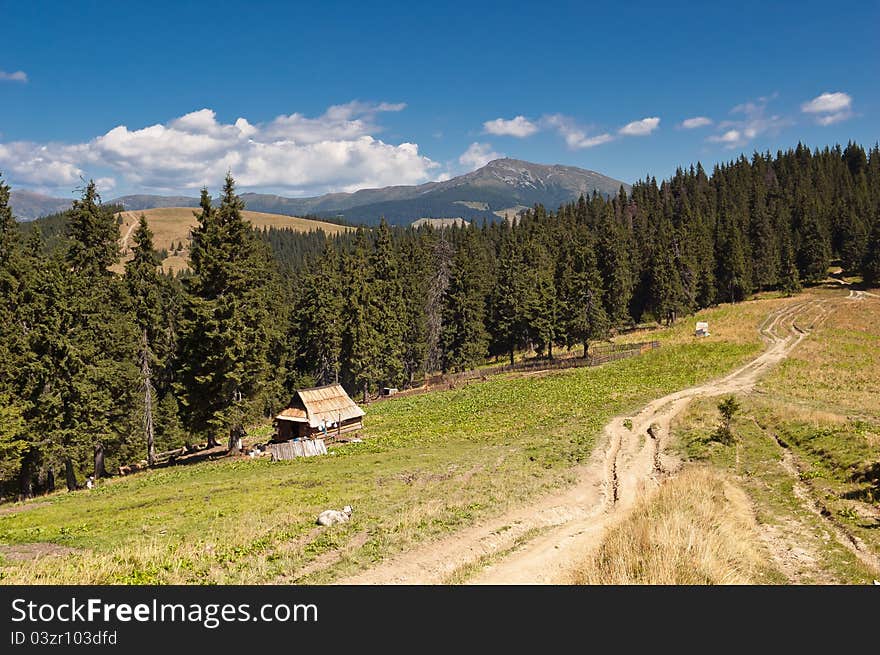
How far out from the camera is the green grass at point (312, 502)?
1315 cm

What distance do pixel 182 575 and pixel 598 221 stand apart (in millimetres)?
135580

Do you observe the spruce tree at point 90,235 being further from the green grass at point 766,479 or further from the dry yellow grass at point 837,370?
the dry yellow grass at point 837,370

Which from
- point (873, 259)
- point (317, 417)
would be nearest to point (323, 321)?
point (317, 417)

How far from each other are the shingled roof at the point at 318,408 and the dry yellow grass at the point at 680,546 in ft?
92.6

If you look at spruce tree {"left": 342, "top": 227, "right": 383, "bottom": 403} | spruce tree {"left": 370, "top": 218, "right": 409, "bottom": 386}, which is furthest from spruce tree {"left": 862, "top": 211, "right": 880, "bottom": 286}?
spruce tree {"left": 342, "top": 227, "right": 383, "bottom": 403}

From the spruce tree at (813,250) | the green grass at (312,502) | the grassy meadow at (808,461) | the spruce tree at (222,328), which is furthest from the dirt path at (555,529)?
the spruce tree at (813,250)

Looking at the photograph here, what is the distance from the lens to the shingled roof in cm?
3906

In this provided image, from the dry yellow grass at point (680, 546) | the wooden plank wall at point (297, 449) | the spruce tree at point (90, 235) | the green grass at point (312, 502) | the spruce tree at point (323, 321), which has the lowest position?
the wooden plank wall at point (297, 449)

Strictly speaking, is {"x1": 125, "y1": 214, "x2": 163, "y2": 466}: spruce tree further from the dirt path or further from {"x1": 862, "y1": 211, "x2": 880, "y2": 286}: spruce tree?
{"x1": 862, "y1": 211, "x2": 880, "y2": 286}: spruce tree

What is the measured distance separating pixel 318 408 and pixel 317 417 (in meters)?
0.96

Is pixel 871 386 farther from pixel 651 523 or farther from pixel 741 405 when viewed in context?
pixel 651 523

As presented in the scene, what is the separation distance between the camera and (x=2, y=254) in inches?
1352

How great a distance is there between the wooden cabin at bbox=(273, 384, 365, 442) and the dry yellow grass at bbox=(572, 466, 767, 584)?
28.1 m
